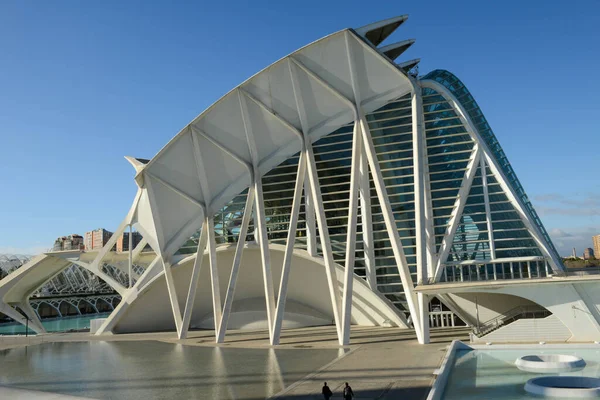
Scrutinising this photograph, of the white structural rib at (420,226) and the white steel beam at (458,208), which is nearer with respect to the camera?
the white structural rib at (420,226)

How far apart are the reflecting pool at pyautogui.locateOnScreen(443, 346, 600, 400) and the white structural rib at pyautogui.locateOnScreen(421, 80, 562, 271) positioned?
8808 mm

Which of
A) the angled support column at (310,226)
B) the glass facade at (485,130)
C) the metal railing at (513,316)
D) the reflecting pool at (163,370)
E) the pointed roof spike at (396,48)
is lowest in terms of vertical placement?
the reflecting pool at (163,370)

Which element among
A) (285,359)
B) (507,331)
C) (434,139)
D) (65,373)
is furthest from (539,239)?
(65,373)

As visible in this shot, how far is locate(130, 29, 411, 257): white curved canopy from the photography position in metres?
27.4

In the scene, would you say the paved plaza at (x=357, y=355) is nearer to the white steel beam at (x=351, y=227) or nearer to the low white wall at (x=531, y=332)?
the white steel beam at (x=351, y=227)

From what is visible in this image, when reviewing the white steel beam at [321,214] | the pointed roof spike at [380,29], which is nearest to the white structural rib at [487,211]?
the white steel beam at [321,214]

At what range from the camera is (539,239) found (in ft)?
97.1

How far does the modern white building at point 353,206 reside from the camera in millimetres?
26859

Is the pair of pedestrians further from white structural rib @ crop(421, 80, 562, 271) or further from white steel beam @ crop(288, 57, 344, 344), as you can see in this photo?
white structural rib @ crop(421, 80, 562, 271)

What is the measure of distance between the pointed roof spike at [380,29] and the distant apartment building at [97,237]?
5181 inches

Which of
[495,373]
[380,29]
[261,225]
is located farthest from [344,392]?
[380,29]

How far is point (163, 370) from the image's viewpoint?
2180 centimetres

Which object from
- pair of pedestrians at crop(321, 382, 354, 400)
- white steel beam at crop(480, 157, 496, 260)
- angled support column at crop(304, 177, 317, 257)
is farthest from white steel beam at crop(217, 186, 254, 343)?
pair of pedestrians at crop(321, 382, 354, 400)

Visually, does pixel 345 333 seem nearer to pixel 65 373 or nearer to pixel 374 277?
pixel 374 277
